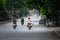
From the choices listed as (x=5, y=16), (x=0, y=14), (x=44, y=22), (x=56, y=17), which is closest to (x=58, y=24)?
(x=56, y=17)

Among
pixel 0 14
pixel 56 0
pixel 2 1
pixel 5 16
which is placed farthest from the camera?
pixel 5 16

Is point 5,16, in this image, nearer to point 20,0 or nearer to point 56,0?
point 20,0

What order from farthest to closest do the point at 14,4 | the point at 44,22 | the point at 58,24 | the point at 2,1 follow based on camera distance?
the point at 14,4
the point at 2,1
the point at 44,22
the point at 58,24

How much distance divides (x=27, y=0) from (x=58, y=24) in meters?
12.0

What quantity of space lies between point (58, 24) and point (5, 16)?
4025 cm

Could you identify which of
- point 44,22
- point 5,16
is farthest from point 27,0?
point 5,16

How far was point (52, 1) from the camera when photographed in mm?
32281

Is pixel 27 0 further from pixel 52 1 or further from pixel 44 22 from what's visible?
pixel 52 1

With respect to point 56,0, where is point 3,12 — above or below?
below

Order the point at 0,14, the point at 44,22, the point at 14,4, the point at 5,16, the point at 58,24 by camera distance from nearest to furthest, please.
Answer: the point at 58,24, the point at 44,22, the point at 0,14, the point at 5,16, the point at 14,4

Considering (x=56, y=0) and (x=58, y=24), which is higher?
(x=56, y=0)

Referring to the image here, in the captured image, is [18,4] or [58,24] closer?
[58,24]

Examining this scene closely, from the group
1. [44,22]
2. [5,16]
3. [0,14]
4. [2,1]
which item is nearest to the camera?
[44,22]

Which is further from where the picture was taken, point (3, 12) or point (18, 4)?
point (18, 4)
